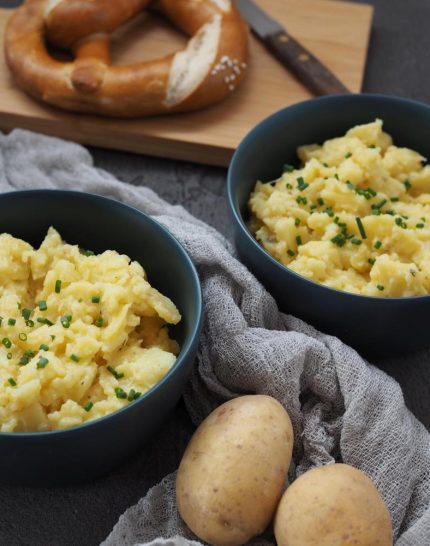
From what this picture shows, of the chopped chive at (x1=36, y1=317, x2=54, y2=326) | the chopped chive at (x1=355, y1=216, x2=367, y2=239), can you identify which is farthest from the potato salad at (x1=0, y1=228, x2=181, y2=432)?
the chopped chive at (x1=355, y1=216, x2=367, y2=239)

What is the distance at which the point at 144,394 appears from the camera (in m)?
1.70

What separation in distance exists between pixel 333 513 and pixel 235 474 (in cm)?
22

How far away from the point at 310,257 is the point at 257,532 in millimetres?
730

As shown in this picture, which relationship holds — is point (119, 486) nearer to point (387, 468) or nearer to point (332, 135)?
point (387, 468)

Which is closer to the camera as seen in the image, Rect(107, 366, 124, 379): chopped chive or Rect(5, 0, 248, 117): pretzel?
Rect(107, 366, 124, 379): chopped chive

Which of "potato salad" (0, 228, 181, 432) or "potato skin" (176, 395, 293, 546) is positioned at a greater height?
"potato salad" (0, 228, 181, 432)

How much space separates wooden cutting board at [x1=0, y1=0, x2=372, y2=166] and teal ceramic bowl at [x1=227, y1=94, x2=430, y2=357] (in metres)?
0.32

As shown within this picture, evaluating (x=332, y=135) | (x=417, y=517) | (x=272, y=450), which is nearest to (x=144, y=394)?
(x=272, y=450)

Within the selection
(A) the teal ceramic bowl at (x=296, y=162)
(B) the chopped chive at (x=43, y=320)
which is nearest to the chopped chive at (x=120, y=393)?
(B) the chopped chive at (x=43, y=320)

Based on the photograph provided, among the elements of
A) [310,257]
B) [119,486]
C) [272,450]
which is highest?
[310,257]

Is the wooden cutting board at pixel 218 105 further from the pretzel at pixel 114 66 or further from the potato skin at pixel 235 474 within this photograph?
the potato skin at pixel 235 474

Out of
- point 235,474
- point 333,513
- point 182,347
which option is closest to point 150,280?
point 182,347

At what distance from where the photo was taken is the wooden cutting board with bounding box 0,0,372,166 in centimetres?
278

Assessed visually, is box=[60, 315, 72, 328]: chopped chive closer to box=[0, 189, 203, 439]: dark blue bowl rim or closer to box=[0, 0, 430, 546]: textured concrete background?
box=[0, 189, 203, 439]: dark blue bowl rim
